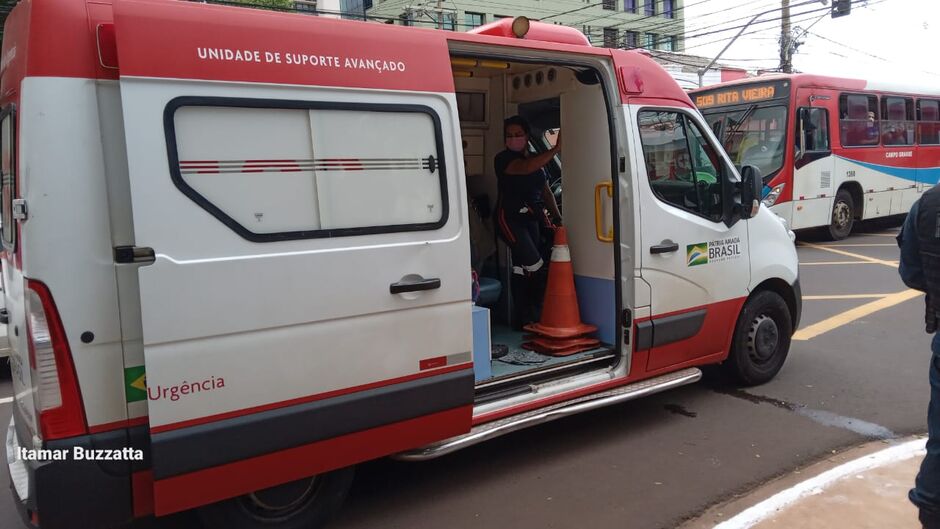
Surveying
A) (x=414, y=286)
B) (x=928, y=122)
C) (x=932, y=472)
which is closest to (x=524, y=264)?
(x=414, y=286)

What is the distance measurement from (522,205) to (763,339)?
→ 2.13m

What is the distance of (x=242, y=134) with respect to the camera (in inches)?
115

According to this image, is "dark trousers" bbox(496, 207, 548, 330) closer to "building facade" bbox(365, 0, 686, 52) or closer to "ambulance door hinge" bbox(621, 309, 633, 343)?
"ambulance door hinge" bbox(621, 309, 633, 343)

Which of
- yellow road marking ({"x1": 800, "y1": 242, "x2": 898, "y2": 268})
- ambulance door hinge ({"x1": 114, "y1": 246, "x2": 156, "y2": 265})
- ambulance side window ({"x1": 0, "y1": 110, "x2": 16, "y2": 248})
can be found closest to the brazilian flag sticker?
ambulance door hinge ({"x1": 114, "y1": 246, "x2": 156, "y2": 265})

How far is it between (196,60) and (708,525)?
3195 millimetres

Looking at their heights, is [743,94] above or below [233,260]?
above

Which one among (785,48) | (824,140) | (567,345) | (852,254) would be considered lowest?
(852,254)

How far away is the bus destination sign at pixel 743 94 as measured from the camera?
A: 12595mm

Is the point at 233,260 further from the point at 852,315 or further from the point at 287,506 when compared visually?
the point at 852,315

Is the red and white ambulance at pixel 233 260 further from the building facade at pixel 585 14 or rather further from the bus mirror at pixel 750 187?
the building facade at pixel 585 14

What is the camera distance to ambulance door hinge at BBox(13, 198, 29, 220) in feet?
8.59

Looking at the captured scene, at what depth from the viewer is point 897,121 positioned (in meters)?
14.9

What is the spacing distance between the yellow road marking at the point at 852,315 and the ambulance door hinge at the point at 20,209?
6.58m

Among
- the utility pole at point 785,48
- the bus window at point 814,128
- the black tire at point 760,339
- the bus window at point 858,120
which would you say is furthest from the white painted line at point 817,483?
the utility pole at point 785,48
